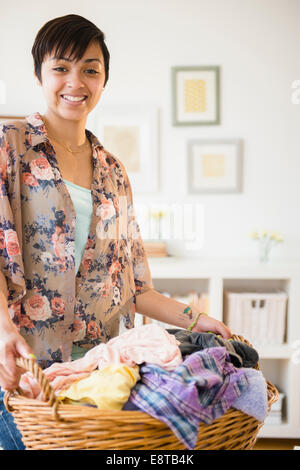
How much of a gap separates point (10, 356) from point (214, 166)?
2.31 m

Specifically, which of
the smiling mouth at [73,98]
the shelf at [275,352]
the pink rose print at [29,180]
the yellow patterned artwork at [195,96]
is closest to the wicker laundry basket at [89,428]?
the pink rose print at [29,180]

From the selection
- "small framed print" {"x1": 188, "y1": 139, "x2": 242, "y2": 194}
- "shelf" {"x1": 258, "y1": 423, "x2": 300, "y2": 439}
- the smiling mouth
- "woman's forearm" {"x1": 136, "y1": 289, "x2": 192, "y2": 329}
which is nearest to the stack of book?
"small framed print" {"x1": 188, "y1": 139, "x2": 242, "y2": 194}

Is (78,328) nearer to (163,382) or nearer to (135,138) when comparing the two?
(163,382)

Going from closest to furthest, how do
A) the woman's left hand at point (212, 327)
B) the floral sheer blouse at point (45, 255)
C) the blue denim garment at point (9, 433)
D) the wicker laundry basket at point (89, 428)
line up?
the wicker laundry basket at point (89, 428) < the blue denim garment at point (9, 433) < the floral sheer blouse at point (45, 255) < the woman's left hand at point (212, 327)

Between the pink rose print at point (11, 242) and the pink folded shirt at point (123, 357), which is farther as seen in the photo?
the pink rose print at point (11, 242)

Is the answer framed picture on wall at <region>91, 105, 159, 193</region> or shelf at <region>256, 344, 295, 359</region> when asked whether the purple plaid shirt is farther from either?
framed picture on wall at <region>91, 105, 159, 193</region>

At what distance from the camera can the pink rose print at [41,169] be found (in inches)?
40.9

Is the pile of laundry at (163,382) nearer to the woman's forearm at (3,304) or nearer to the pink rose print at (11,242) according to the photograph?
the woman's forearm at (3,304)

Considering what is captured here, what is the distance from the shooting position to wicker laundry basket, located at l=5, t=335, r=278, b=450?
68 cm

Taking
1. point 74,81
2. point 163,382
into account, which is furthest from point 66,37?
point 163,382

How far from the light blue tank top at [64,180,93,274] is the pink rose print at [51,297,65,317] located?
8 cm

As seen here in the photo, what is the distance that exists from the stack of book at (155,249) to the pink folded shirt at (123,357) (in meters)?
1.87

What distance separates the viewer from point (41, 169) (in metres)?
1.05
